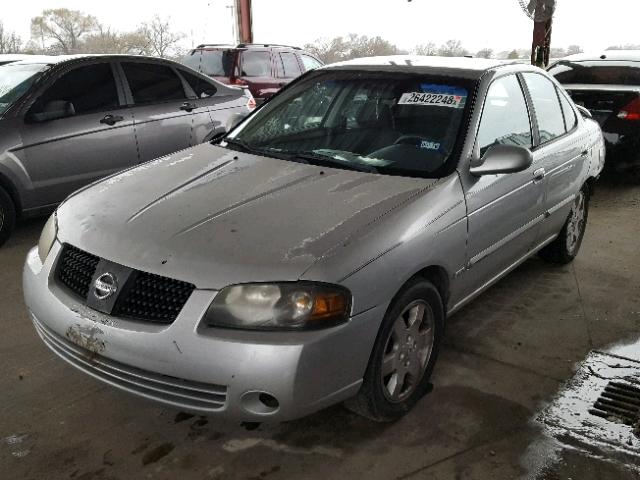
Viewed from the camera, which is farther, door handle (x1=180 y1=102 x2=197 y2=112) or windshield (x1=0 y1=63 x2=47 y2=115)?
Result: door handle (x1=180 y1=102 x2=197 y2=112)

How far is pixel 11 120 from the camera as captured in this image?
182 inches

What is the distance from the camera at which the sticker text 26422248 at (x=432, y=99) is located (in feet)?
10.1

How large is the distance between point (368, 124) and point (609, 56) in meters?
5.42

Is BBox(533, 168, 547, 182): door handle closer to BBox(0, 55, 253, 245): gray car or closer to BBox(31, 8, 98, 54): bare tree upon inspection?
BBox(0, 55, 253, 245): gray car

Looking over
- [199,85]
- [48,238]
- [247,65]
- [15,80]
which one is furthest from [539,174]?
[247,65]

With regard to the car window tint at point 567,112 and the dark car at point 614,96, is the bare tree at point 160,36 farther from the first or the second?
the car window tint at point 567,112

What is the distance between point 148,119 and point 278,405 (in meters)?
3.99

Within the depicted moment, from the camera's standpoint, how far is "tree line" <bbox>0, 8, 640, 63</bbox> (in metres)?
8.75

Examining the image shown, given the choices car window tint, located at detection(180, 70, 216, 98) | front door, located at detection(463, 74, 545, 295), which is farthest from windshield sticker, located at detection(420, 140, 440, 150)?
car window tint, located at detection(180, 70, 216, 98)

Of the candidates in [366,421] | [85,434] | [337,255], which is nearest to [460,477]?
[366,421]

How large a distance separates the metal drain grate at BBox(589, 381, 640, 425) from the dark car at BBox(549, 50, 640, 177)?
14.1 feet

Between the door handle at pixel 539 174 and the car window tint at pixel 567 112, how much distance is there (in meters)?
0.68

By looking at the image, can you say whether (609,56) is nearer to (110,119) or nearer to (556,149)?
(556,149)

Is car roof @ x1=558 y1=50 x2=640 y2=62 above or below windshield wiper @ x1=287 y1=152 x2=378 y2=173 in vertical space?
above
